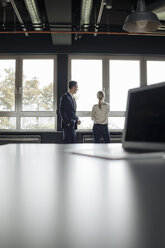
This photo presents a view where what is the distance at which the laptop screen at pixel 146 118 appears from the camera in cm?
108

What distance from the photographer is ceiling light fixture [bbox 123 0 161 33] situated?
8.97 feet

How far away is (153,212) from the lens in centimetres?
28

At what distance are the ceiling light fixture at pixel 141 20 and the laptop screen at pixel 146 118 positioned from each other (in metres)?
1.76

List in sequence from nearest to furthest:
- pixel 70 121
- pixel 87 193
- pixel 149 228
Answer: pixel 149 228 → pixel 87 193 → pixel 70 121

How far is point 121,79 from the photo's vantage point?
6031 millimetres

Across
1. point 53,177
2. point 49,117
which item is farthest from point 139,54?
point 53,177

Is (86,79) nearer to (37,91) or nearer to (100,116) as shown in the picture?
(37,91)

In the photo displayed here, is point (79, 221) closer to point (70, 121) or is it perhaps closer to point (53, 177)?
point (53, 177)

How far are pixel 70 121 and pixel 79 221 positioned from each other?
143 inches

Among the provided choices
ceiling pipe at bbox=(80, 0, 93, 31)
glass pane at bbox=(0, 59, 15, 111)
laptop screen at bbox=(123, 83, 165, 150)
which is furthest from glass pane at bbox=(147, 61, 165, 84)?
laptop screen at bbox=(123, 83, 165, 150)

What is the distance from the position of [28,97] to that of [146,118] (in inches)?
197

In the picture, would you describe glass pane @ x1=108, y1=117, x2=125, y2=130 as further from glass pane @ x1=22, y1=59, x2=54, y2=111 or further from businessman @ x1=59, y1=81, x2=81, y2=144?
businessman @ x1=59, y1=81, x2=81, y2=144

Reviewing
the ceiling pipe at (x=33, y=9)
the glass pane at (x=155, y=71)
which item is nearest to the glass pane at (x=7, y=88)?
the ceiling pipe at (x=33, y=9)

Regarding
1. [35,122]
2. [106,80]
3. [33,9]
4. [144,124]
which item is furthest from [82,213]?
[106,80]
